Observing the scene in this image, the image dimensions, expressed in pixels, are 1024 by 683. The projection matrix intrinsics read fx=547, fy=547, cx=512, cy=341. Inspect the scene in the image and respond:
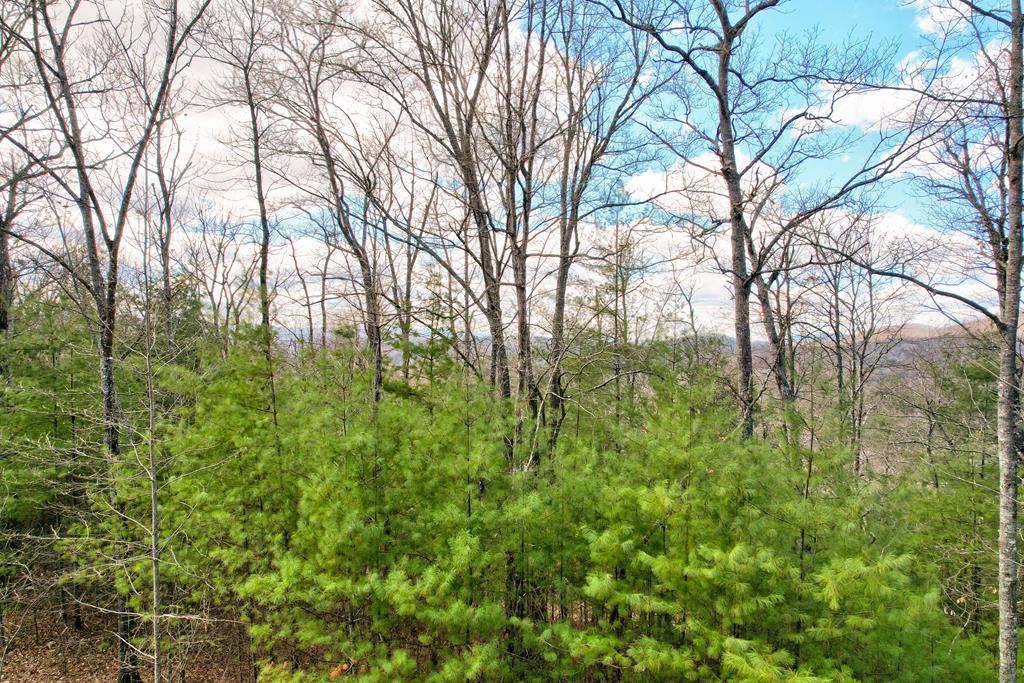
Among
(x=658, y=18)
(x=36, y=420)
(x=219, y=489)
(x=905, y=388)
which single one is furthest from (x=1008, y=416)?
(x=905, y=388)

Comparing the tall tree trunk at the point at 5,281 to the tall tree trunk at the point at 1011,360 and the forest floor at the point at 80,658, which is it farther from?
the tall tree trunk at the point at 1011,360

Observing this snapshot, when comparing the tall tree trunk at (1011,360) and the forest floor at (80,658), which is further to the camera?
the forest floor at (80,658)

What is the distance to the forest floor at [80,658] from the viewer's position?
33.7ft

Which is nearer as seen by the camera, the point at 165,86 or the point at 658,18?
the point at 658,18

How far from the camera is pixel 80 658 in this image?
11.4m

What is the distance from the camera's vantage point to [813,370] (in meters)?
4.96

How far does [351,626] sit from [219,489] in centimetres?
258

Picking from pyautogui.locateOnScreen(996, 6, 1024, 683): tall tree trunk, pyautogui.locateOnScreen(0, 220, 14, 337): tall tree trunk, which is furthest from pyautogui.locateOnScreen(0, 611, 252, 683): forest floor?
pyautogui.locateOnScreen(996, 6, 1024, 683): tall tree trunk

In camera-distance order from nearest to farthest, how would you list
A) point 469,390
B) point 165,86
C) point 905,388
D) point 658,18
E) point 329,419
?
point 329,419
point 469,390
point 658,18
point 165,86
point 905,388

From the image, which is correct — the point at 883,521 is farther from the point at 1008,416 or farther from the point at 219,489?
the point at 219,489

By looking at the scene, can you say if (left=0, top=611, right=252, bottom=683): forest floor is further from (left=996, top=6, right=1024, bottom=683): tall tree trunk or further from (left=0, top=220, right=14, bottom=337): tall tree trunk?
(left=996, top=6, right=1024, bottom=683): tall tree trunk

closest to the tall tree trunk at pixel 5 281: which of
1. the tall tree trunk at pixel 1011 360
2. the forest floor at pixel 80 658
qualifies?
the forest floor at pixel 80 658

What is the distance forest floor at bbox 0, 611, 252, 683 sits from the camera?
10273 mm

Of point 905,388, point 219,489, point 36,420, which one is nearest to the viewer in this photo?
point 219,489
